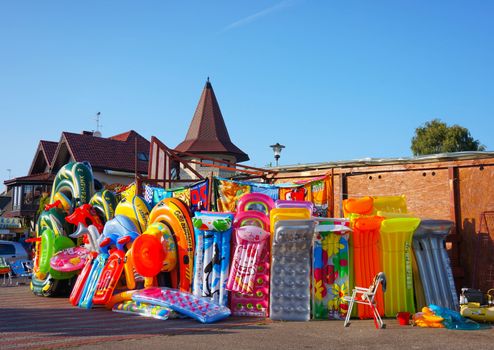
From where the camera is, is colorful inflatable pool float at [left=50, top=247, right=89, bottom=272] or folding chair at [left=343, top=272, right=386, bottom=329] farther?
colorful inflatable pool float at [left=50, top=247, right=89, bottom=272]

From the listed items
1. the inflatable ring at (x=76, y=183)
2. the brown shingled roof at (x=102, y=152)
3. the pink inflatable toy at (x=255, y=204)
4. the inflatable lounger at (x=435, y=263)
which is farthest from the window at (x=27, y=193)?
the inflatable lounger at (x=435, y=263)

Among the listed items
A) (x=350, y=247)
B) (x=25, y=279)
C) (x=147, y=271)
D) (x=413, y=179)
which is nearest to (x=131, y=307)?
(x=147, y=271)

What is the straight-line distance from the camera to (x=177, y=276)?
37.6 feet

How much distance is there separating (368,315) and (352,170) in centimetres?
456

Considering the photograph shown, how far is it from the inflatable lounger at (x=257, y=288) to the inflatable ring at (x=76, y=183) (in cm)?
669

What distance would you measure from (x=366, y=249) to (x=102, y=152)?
27102 millimetres

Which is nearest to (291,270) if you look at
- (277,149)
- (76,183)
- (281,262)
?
(281,262)

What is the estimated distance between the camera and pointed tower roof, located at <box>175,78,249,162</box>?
33.2m

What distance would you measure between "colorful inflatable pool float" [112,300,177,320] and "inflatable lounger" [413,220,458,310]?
4782 mm

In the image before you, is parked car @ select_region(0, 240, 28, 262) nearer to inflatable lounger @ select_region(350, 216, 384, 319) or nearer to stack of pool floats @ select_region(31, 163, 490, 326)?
stack of pool floats @ select_region(31, 163, 490, 326)

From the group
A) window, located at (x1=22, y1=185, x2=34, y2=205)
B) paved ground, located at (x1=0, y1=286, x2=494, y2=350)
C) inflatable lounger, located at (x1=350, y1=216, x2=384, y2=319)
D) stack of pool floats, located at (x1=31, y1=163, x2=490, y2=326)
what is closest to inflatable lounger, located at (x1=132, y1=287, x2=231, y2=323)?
stack of pool floats, located at (x1=31, y1=163, x2=490, y2=326)

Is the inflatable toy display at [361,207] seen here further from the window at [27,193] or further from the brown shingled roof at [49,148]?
the brown shingled roof at [49,148]

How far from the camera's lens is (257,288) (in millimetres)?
10328

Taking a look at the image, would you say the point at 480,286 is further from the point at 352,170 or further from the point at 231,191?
the point at 231,191
